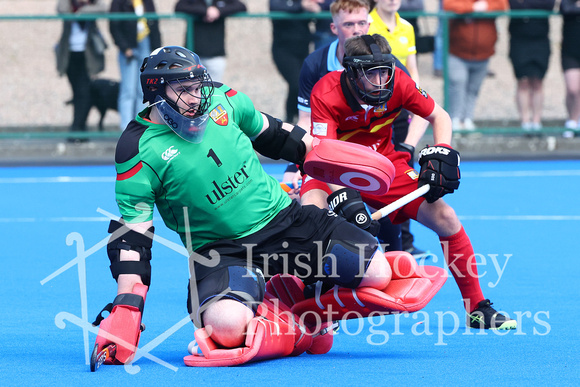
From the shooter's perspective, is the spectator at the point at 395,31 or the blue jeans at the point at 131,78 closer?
the spectator at the point at 395,31

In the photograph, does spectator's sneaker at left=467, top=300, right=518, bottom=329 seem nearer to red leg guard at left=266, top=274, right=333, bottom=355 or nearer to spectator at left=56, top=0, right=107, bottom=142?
red leg guard at left=266, top=274, right=333, bottom=355

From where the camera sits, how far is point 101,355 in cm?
395

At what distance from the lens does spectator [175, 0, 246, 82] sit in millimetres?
11680

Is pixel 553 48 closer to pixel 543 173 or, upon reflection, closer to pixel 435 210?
pixel 543 173

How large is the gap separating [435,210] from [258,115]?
1.06 m

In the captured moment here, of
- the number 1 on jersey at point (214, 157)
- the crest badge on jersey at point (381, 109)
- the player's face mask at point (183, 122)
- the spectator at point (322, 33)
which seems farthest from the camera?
the spectator at point (322, 33)

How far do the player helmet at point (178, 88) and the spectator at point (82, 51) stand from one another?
25.9 feet

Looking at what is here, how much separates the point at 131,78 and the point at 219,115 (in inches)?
298

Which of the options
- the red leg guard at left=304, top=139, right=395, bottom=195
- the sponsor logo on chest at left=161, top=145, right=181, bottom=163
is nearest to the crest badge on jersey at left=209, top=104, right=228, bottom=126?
the sponsor logo on chest at left=161, top=145, right=181, bottom=163

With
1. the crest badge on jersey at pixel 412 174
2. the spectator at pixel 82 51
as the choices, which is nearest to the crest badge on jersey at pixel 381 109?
the crest badge on jersey at pixel 412 174

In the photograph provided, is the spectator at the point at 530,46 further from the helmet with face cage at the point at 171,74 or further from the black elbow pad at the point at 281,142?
the helmet with face cage at the point at 171,74

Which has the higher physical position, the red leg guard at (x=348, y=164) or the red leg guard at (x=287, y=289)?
the red leg guard at (x=348, y=164)

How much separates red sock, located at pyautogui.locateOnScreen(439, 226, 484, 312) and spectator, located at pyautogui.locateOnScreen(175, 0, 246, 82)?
7054 millimetres

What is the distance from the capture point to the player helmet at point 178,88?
4121 millimetres
